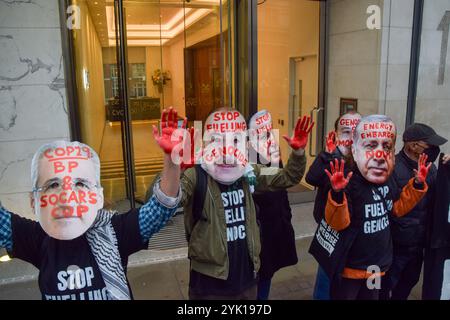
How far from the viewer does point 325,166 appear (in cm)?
303

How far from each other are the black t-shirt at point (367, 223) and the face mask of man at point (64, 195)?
1670 mm

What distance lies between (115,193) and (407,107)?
4571 millimetres

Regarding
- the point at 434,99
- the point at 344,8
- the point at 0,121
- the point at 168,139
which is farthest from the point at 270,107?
the point at 168,139

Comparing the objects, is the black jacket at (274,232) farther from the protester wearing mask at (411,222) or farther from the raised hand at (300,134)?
the protester wearing mask at (411,222)

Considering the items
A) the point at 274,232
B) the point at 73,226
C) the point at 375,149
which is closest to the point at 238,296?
the point at 274,232

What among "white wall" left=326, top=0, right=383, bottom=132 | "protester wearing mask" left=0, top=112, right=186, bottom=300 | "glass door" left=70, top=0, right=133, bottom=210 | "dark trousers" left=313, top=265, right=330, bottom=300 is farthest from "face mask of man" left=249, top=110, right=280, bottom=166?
"white wall" left=326, top=0, right=383, bottom=132

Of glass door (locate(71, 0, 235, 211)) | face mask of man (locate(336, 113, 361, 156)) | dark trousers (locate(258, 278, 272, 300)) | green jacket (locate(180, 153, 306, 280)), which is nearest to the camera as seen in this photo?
green jacket (locate(180, 153, 306, 280))

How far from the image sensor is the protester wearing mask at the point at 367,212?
2779mm

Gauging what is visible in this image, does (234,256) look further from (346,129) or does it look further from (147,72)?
(147,72)

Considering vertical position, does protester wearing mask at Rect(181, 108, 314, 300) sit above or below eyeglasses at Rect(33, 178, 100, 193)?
below

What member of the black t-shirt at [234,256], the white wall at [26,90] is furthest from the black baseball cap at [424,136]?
the white wall at [26,90]

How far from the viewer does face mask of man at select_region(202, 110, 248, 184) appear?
2643mm

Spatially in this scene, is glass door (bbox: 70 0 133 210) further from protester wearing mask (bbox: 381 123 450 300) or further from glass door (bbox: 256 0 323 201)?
protester wearing mask (bbox: 381 123 450 300)

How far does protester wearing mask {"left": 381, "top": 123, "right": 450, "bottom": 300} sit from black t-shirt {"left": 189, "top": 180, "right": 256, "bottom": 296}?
114 centimetres
